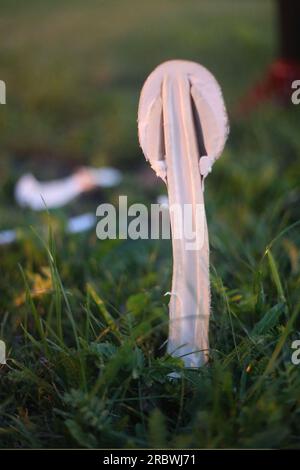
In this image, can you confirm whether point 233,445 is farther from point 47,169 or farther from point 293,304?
point 47,169

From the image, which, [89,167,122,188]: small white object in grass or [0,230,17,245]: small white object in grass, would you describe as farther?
[89,167,122,188]: small white object in grass

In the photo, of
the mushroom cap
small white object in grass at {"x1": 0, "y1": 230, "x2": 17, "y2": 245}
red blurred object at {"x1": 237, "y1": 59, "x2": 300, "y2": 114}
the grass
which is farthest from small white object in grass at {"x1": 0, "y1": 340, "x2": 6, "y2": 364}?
red blurred object at {"x1": 237, "y1": 59, "x2": 300, "y2": 114}

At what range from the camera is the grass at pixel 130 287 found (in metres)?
1.10

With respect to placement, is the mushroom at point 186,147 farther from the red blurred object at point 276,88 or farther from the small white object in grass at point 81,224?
the red blurred object at point 276,88

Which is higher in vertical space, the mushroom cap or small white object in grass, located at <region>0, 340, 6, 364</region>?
the mushroom cap

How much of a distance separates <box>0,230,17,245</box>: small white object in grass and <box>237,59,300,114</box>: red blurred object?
57.7 inches

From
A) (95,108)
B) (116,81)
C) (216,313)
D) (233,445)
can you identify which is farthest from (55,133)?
(233,445)

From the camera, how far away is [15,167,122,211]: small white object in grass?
2404 millimetres

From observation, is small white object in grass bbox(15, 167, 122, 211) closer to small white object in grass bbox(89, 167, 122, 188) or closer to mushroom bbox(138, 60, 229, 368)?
small white object in grass bbox(89, 167, 122, 188)

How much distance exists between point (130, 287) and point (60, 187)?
106 centimetres

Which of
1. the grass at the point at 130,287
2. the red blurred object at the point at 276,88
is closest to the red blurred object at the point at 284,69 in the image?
the red blurred object at the point at 276,88

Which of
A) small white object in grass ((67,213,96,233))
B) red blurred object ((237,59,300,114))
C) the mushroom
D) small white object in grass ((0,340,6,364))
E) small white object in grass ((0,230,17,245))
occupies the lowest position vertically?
small white object in grass ((0,340,6,364))

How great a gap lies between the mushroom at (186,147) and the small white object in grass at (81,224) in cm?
90

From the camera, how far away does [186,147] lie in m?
1.14
